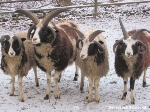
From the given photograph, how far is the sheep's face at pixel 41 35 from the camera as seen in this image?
6540 millimetres

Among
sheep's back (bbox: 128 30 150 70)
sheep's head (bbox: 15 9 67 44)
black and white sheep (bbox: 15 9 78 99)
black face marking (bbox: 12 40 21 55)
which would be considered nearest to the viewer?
sheep's head (bbox: 15 9 67 44)

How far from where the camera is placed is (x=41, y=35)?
6.66 meters

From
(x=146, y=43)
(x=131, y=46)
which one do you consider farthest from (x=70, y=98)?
(x=146, y=43)

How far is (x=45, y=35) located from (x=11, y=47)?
2.78ft

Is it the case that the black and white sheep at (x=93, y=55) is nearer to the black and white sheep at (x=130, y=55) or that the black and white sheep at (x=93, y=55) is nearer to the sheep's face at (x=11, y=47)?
the black and white sheep at (x=130, y=55)

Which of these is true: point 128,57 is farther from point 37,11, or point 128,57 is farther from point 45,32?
point 37,11

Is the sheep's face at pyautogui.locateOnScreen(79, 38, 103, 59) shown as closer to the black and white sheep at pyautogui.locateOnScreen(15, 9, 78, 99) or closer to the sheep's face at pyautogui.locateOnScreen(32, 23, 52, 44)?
the black and white sheep at pyautogui.locateOnScreen(15, 9, 78, 99)

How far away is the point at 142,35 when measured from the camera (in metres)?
7.66

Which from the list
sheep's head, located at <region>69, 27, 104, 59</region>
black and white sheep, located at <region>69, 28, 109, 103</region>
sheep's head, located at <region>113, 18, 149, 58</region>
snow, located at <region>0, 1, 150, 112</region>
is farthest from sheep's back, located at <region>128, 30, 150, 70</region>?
sheep's head, located at <region>69, 27, 104, 59</region>

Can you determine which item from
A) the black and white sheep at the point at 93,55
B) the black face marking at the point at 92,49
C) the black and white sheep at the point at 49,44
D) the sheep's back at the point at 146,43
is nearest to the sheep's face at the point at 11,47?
the black and white sheep at the point at 49,44

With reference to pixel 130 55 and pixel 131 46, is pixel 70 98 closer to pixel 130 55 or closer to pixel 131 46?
pixel 130 55

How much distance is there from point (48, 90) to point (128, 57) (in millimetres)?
2183

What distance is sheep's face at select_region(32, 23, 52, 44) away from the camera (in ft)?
21.5

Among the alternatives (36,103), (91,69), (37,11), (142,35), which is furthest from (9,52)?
(37,11)
